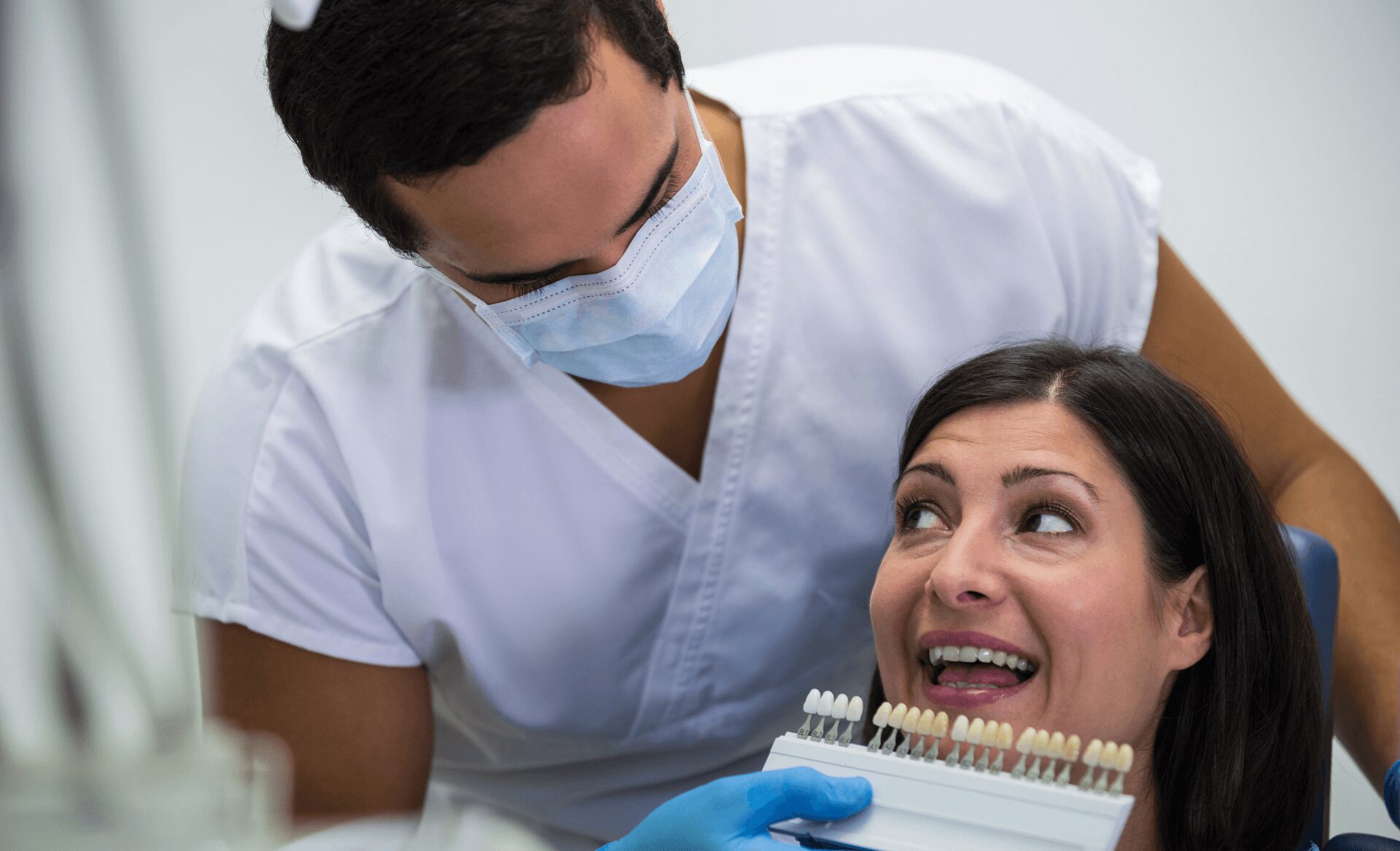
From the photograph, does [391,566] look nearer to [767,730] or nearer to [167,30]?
[767,730]

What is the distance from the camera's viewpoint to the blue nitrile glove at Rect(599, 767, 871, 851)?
115cm

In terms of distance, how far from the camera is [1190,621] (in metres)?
1.52

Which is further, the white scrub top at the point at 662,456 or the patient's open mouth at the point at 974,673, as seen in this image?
the white scrub top at the point at 662,456

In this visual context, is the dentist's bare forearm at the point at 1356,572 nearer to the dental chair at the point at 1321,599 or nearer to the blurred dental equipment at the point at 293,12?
the dental chair at the point at 1321,599

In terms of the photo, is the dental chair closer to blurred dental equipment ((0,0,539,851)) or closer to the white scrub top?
the white scrub top

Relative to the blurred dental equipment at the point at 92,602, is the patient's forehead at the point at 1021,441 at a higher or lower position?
lower

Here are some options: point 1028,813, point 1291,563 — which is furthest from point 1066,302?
point 1028,813

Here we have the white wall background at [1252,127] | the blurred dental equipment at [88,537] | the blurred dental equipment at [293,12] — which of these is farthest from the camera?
the white wall background at [1252,127]

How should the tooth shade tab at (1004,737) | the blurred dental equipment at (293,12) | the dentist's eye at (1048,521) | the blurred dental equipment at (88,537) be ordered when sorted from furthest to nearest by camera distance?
1. the dentist's eye at (1048,521)
2. the tooth shade tab at (1004,737)
3. the blurred dental equipment at (293,12)
4. the blurred dental equipment at (88,537)

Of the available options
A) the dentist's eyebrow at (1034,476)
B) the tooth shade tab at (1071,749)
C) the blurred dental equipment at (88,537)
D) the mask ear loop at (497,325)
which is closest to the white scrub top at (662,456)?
the mask ear loop at (497,325)

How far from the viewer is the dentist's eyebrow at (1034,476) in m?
1.46

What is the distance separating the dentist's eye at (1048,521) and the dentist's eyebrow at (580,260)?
0.59 meters

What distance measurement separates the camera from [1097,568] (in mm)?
1414

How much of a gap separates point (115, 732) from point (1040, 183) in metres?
1.56
